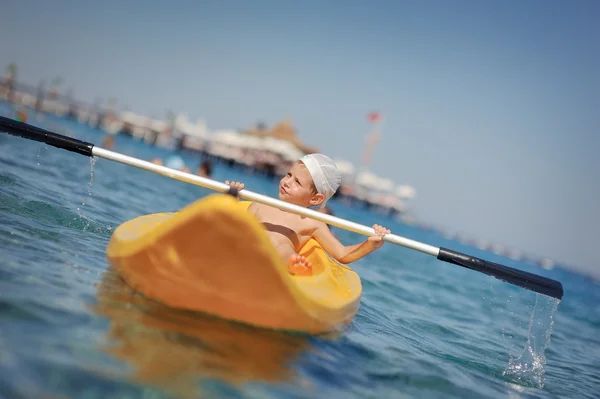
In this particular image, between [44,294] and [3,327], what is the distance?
52 centimetres

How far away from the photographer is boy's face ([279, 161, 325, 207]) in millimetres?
3937

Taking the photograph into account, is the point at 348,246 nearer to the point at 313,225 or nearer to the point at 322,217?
the point at 313,225

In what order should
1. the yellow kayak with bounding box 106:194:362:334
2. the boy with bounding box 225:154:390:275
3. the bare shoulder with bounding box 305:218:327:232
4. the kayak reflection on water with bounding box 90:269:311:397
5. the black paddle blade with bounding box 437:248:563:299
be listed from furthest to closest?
1. the bare shoulder with bounding box 305:218:327:232
2. the black paddle blade with bounding box 437:248:563:299
3. the boy with bounding box 225:154:390:275
4. the yellow kayak with bounding box 106:194:362:334
5. the kayak reflection on water with bounding box 90:269:311:397

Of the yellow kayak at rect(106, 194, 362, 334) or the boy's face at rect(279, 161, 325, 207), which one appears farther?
the boy's face at rect(279, 161, 325, 207)

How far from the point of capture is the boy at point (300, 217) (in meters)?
3.86

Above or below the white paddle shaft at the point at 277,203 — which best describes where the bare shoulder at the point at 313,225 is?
below

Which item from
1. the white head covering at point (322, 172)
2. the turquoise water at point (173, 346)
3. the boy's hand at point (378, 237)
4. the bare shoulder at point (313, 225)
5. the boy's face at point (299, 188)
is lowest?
the turquoise water at point (173, 346)

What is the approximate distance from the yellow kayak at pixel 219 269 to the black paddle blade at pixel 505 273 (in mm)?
1137

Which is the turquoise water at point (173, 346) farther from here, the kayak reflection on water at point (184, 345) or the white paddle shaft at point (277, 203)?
the white paddle shaft at point (277, 203)

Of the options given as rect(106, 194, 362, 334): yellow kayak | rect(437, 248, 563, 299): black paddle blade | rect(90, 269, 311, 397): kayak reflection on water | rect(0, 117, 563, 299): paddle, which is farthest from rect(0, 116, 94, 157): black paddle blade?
rect(437, 248, 563, 299): black paddle blade

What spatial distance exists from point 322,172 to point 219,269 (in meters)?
1.37

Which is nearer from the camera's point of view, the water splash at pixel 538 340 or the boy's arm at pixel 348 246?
the boy's arm at pixel 348 246

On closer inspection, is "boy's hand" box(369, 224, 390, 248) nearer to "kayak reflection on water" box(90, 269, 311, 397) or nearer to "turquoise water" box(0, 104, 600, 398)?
"turquoise water" box(0, 104, 600, 398)

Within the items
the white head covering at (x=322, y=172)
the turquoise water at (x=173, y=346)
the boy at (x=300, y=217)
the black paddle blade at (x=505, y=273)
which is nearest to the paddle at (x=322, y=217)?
the black paddle blade at (x=505, y=273)
